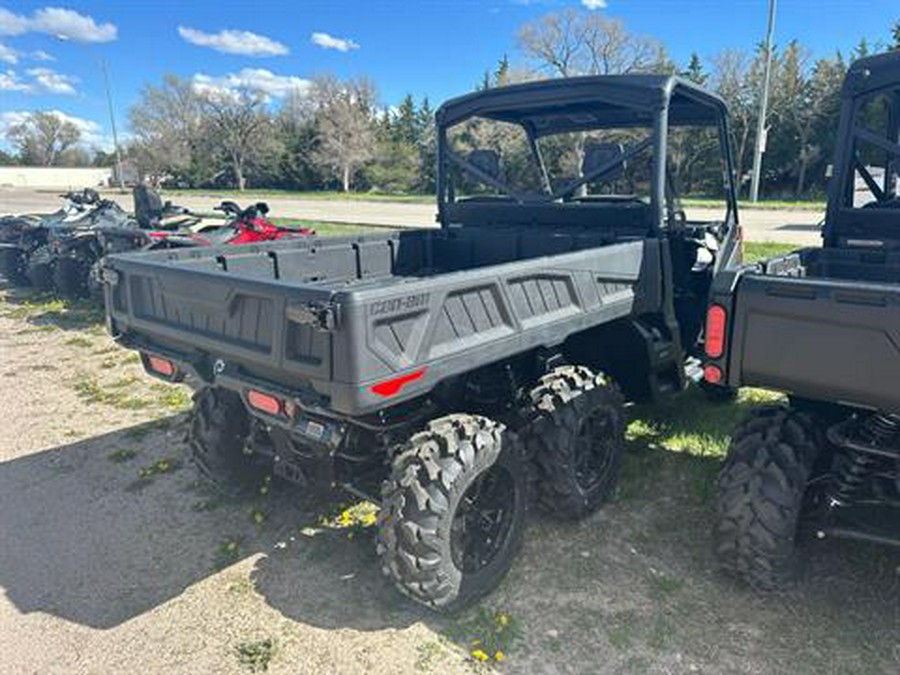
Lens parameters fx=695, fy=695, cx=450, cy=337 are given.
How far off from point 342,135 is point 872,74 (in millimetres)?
48233

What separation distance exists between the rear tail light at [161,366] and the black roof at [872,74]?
3762 mm

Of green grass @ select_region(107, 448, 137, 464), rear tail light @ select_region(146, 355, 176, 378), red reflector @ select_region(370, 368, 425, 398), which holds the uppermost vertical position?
red reflector @ select_region(370, 368, 425, 398)

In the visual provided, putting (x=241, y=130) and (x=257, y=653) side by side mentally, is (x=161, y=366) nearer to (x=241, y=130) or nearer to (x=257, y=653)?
(x=257, y=653)

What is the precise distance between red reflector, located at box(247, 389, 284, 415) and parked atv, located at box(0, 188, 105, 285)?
8.80 m

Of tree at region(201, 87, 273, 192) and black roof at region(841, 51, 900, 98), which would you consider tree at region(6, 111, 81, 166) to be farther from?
black roof at region(841, 51, 900, 98)

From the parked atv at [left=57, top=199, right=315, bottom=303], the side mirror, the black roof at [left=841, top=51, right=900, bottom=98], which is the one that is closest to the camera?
the black roof at [left=841, top=51, right=900, bottom=98]

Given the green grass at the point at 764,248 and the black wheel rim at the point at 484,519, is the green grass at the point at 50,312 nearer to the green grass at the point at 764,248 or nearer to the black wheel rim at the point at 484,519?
the black wheel rim at the point at 484,519

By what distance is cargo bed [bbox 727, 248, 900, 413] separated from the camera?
2422mm

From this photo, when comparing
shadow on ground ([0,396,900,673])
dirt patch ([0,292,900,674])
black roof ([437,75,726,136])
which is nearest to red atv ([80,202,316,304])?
black roof ([437,75,726,136])

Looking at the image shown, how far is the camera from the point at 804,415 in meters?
3.04

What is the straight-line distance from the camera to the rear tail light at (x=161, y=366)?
3.24m

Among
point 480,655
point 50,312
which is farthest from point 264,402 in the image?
point 50,312

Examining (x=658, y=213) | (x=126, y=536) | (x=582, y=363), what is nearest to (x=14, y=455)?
(x=126, y=536)

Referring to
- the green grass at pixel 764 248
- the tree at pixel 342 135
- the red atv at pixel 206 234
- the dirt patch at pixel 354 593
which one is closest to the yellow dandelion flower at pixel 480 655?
the dirt patch at pixel 354 593
